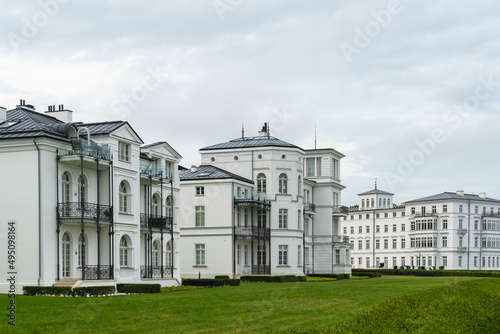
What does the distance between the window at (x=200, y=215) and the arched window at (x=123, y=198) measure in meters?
18.3

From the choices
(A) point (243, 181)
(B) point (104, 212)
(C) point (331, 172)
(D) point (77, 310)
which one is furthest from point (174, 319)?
(C) point (331, 172)

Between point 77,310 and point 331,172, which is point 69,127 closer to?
point 77,310

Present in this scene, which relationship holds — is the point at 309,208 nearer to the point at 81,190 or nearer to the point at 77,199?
the point at 81,190

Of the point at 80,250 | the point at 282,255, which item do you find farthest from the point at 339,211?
the point at 80,250

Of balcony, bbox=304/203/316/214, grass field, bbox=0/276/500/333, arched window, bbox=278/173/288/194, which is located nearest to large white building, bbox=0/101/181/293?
grass field, bbox=0/276/500/333

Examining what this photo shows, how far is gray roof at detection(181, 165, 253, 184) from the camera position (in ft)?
182

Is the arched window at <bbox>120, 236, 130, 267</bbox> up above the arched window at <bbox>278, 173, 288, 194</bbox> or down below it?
below

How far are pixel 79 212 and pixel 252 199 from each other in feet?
82.1

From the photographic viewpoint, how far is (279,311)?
20.9 meters

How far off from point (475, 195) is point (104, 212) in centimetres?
8311

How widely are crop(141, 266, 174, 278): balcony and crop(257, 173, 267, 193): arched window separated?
17763 millimetres

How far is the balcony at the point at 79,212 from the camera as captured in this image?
1275 inches

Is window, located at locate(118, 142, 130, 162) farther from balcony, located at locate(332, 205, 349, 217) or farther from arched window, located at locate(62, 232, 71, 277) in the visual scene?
balcony, located at locate(332, 205, 349, 217)

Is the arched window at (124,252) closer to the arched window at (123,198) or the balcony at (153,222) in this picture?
the arched window at (123,198)
